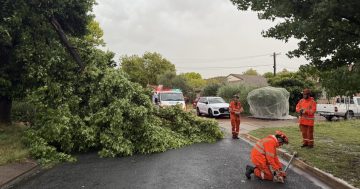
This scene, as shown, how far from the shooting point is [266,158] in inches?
309

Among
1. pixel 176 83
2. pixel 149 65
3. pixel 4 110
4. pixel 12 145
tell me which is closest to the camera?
pixel 12 145

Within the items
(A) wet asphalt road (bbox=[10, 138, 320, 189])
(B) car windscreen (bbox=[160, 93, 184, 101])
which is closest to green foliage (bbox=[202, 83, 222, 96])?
(B) car windscreen (bbox=[160, 93, 184, 101])

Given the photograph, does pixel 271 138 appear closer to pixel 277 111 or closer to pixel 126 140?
pixel 126 140

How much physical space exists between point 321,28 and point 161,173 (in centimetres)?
503

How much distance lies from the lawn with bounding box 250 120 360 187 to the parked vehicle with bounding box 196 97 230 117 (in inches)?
405

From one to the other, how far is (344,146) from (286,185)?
5568 mm

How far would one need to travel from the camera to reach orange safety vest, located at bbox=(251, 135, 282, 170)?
7742 millimetres

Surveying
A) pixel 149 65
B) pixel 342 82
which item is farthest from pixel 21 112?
pixel 149 65

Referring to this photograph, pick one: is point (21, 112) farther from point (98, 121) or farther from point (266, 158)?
point (266, 158)

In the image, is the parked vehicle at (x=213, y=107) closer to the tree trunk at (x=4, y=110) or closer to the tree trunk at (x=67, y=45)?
the tree trunk at (x=67, y=45)

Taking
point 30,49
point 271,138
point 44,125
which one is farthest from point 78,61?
point 271,138

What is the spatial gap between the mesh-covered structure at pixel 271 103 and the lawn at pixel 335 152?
28.3 feet

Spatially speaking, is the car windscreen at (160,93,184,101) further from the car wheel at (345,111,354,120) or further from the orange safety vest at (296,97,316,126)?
the orange safety vest at (296,97,316,126)

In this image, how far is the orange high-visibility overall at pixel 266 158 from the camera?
776cm
